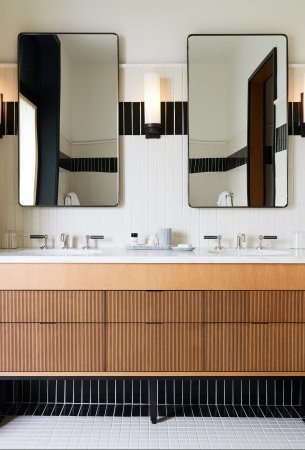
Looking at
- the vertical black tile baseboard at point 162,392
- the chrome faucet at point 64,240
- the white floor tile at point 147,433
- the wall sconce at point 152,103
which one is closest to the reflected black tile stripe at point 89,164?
the wall sconce at point 152,103

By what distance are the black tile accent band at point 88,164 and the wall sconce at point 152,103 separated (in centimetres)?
31

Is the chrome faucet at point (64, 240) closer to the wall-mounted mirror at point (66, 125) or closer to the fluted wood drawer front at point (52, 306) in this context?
the wall-mounted mirror at point (66, 125)

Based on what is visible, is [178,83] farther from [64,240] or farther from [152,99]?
[64,240]

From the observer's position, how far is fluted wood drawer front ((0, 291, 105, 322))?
2.31 m

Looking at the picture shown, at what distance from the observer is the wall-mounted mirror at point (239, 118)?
2799 mm

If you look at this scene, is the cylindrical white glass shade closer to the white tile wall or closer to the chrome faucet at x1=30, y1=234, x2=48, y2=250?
the white tile wall

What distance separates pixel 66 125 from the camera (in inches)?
111

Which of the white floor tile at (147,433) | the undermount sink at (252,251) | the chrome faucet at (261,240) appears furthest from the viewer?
the chrome faucet at (261,240)

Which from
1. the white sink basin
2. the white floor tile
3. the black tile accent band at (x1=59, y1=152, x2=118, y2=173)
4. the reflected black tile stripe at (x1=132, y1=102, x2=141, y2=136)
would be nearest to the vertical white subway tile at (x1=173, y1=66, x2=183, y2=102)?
the reflected black tile stripe at (x1=132, y1=102, x2=141, y2=136)

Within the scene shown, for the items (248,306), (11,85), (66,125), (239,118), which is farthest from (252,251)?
(11,85)

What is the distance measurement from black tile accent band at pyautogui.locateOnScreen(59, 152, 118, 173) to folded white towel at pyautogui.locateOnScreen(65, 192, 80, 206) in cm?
15

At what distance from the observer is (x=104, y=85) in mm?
2809

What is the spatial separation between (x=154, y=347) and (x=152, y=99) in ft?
4.90

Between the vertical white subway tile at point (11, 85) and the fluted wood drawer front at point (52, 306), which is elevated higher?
the vertical white subway tile at point (11, 85)
